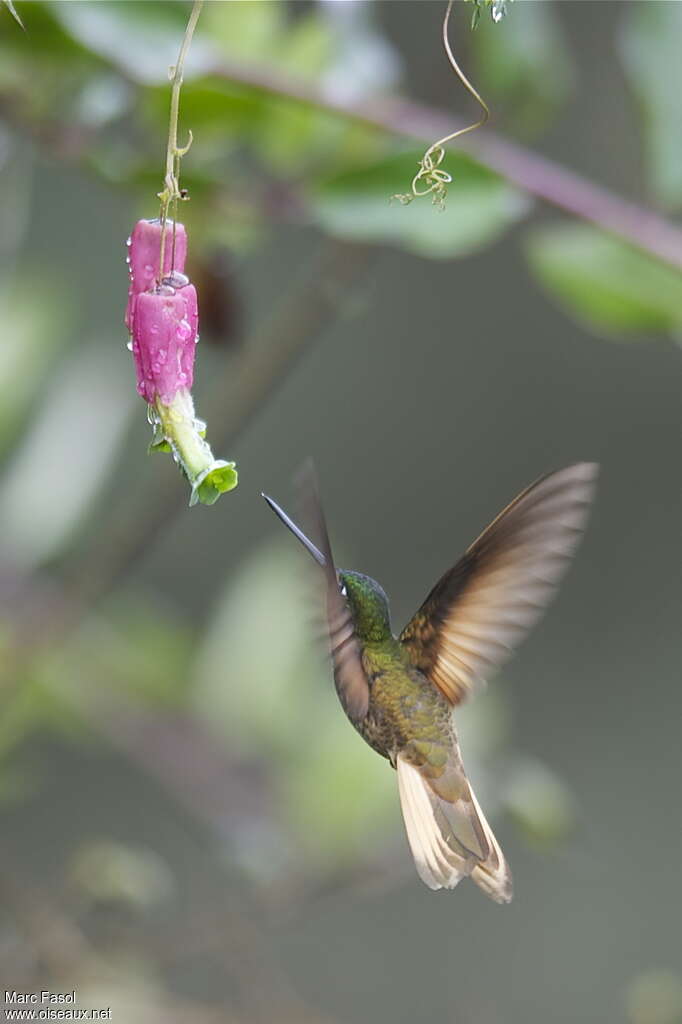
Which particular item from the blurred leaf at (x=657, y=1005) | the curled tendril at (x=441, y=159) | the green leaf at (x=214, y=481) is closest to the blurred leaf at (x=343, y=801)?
the blurred leaf at (x=657, y=1005)

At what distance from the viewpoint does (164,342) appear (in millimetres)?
495

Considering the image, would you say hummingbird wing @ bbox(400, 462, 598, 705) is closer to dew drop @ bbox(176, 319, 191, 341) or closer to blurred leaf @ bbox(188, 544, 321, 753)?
dew drop @ bbox(176, 319, 191, 341)

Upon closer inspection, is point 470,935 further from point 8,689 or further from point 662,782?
point 8,689

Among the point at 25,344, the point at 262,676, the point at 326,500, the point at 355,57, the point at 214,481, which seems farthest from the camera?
the point at 326,500

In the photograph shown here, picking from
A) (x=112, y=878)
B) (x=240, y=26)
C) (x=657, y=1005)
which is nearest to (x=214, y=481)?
(x=240, y=26)

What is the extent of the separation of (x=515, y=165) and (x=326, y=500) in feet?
5.12

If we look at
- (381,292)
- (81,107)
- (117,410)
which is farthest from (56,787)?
(81,107)

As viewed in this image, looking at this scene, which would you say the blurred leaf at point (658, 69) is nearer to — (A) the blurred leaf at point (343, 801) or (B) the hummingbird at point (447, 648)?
(B) the hummingbird at point (447, 648)

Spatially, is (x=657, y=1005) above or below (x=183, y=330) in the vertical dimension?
below

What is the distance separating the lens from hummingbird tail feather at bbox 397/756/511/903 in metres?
0.62

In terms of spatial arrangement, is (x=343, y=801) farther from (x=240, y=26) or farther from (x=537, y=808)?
(x=240, y=26)

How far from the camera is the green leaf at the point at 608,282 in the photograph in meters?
0.95

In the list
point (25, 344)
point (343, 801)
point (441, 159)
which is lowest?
point (343, 801)

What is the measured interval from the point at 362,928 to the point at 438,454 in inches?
34.2
